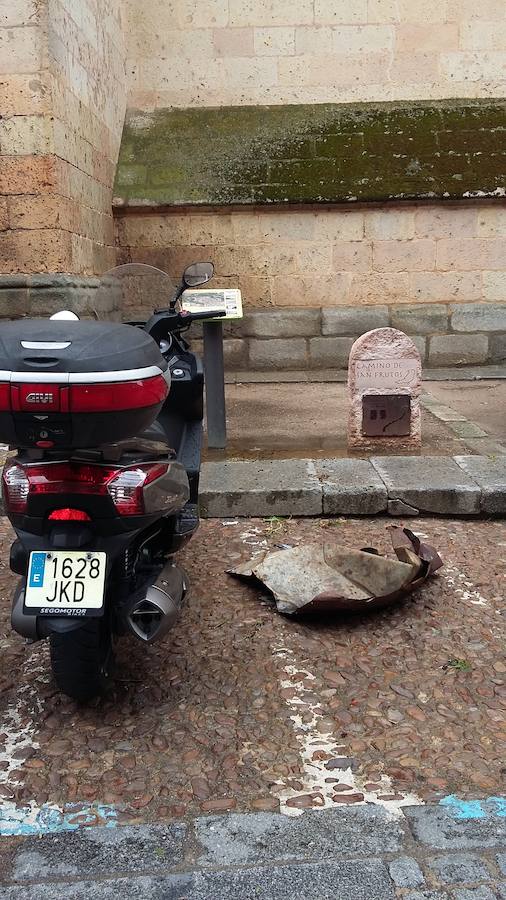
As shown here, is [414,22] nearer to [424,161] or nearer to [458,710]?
[424,161]

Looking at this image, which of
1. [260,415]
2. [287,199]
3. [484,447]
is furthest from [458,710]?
[287,199]

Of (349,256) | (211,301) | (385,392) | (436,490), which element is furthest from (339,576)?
(349,256)

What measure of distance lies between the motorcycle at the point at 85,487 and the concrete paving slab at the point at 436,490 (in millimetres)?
1968

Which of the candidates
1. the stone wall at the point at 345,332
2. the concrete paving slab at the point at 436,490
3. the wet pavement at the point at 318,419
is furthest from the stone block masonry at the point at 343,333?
the concrete paving slab at the point at 436,490

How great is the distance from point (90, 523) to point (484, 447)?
11.9 feet

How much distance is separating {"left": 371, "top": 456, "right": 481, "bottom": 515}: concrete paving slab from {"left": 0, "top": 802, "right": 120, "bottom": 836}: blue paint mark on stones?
2603 millimetres

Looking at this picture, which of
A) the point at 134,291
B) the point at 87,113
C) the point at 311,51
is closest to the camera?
the point at 134,291

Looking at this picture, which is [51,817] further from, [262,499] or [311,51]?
[311,51]

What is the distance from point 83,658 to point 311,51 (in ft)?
29.0

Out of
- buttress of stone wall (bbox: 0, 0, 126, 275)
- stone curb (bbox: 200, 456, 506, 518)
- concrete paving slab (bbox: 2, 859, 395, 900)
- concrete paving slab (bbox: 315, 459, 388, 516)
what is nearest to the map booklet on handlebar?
stone curb (bbox: 200, 456, 506, 518)

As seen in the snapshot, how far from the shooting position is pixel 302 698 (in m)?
2.56

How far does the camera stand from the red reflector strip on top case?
2.05 m

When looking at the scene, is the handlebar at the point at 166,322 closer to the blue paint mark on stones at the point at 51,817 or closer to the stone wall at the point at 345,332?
the blue paint mark on stones at the point at 51,817

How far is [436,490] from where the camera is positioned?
421 centimetres
